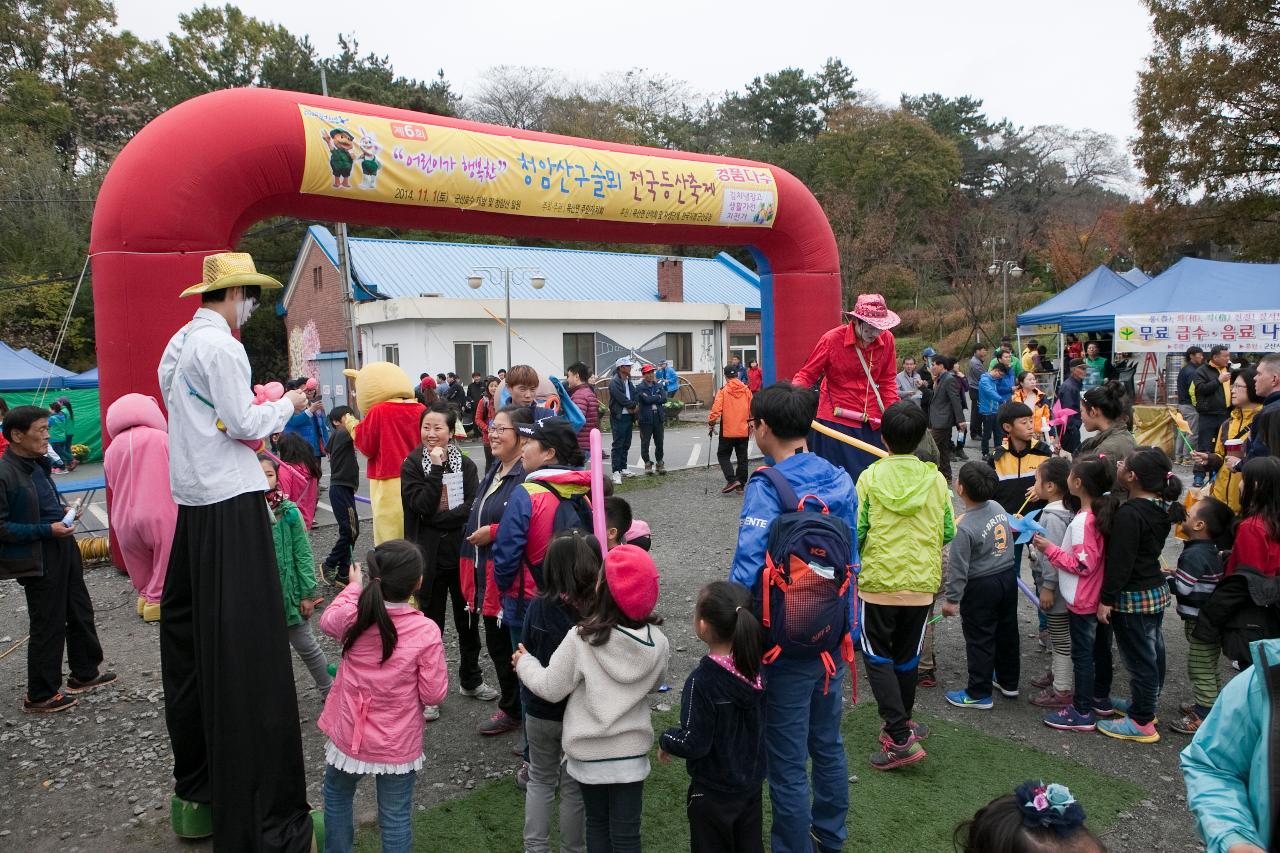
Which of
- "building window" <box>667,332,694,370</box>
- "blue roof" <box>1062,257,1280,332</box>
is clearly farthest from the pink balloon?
"building window" <box>667,332,694,370</box>

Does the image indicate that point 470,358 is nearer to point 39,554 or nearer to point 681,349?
point 681,349

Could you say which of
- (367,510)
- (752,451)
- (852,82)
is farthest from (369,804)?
(852,82)

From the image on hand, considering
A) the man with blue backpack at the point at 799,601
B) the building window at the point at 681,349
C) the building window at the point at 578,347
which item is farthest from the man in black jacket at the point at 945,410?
the building window at the point at 681,349

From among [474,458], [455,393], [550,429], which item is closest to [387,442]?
[550,429]

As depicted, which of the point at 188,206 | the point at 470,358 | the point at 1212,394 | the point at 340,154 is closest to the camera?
the point at 188,206

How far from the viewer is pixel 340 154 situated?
7.77 metres

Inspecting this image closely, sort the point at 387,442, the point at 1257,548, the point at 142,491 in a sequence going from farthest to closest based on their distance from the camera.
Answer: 1. the point at 387,442
2. the point at 142,491
3. the point at 1257,548

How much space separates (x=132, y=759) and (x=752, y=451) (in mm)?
12828

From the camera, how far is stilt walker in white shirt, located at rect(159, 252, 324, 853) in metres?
2.90

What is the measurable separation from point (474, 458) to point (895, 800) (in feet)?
42.8

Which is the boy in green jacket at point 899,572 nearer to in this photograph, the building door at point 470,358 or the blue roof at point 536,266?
the building door at point 470,358

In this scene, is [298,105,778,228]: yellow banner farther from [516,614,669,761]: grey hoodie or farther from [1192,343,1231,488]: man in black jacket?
[516,614,669,761]: grey hoodie

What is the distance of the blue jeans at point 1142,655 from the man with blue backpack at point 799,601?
1.77 metres

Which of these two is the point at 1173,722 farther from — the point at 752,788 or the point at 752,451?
the point at 752,451
